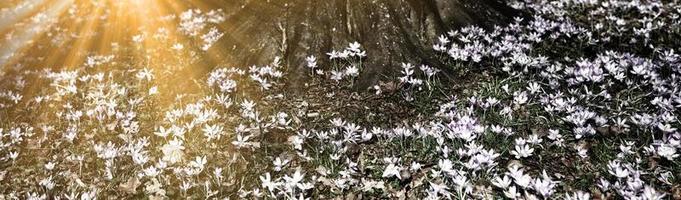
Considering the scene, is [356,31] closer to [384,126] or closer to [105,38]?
[384,126]

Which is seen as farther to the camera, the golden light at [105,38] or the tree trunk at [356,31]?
the golden light at [105,38]

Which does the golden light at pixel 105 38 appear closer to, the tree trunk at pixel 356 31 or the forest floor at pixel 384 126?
the forest floor at pixel 384 126

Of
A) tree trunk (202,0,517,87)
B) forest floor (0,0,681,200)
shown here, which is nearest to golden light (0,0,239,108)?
forest floor (0,0,681,200)

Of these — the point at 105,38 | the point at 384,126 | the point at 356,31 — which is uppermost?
the point at 356,31

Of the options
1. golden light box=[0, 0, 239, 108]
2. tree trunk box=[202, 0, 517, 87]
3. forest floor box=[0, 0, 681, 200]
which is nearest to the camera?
forest floor box=[0, 0, 681, 200]

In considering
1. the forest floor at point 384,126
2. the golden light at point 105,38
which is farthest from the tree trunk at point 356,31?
the golden light at point 105,38

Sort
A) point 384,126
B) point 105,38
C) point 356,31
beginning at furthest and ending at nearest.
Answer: point 105,38
point 356,31
point 384,126


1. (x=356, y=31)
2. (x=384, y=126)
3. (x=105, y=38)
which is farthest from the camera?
(x=105, y=38)

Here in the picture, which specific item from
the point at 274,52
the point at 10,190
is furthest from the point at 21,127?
the point at 274,52

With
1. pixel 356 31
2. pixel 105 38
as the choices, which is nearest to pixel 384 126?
pixel 356 31

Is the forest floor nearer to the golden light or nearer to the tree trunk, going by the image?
the tree trunk

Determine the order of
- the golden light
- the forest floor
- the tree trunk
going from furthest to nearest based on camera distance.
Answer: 1. the golden light
2. the tree trunk
3. the forest floor

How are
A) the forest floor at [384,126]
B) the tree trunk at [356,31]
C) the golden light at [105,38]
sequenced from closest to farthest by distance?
1. the forest floor at [384,126]
2. the tree trunk at [356,31]
3. the golden light at [105,38]

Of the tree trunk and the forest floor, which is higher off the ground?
the tree trunk
